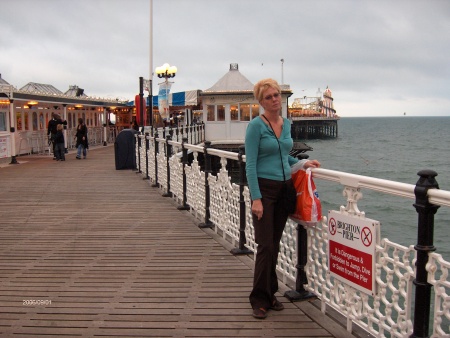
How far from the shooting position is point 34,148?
77.8 feet

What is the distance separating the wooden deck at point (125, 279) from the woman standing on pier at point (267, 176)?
0.27 metres

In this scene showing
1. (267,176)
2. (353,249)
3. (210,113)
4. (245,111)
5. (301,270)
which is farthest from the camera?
(210,113)

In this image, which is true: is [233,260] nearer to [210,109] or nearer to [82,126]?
[82,126]

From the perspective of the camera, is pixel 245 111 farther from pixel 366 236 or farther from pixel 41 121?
pixel 366 236

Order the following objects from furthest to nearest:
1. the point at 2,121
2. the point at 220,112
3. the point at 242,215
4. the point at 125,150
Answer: the point at 220,112 → the point at 2,121 → the point at 125,150 → the point at 242,215

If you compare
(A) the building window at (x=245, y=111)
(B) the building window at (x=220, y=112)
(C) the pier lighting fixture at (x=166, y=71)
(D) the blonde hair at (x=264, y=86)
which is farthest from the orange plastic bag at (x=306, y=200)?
(B) the building window at (x=220, y=112)

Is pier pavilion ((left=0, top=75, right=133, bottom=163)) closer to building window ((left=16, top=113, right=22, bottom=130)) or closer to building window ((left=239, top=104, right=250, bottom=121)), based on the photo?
building window ((left=16, top=113, right=22, bottom=130))

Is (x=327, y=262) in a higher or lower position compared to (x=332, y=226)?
lower

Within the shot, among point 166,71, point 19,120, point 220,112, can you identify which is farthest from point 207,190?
point 220,112

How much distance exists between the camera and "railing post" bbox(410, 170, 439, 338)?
2666 millimetres

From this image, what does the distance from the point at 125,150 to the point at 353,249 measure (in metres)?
13.3

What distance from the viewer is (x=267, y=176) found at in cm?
376

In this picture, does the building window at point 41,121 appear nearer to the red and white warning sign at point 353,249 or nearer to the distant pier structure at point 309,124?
the red and white warning sign at point 353,249

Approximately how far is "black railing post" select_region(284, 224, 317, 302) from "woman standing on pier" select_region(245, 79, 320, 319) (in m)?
0.28
